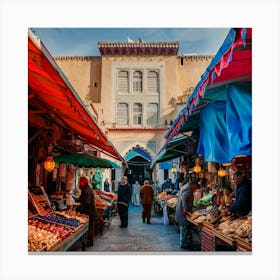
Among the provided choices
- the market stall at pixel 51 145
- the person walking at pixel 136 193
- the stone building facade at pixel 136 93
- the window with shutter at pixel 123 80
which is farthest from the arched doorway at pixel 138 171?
the market stall at pixel 51 145

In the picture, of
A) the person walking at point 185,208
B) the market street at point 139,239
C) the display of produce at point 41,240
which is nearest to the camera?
the display of produce at point 41,240

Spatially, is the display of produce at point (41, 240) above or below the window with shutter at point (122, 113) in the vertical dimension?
below

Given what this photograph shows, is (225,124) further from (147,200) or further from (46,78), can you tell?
(147,200)

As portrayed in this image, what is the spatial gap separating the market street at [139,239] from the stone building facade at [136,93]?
28.7 ft

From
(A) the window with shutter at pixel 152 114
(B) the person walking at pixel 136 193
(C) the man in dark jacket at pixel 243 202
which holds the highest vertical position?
(A) the window with shutter at pixel 152 114

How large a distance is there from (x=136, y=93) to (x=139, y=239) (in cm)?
1175

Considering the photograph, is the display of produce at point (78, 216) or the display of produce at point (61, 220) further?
the display of produce at point (78, 216)

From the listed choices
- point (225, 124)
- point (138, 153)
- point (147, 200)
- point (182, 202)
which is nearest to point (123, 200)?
point (147, 200)

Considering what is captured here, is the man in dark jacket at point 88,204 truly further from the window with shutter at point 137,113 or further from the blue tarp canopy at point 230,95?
the window with shutter at point 137,113

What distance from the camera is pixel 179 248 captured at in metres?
6.20

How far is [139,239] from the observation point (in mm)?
7133

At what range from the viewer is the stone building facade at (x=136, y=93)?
17.1 meters
